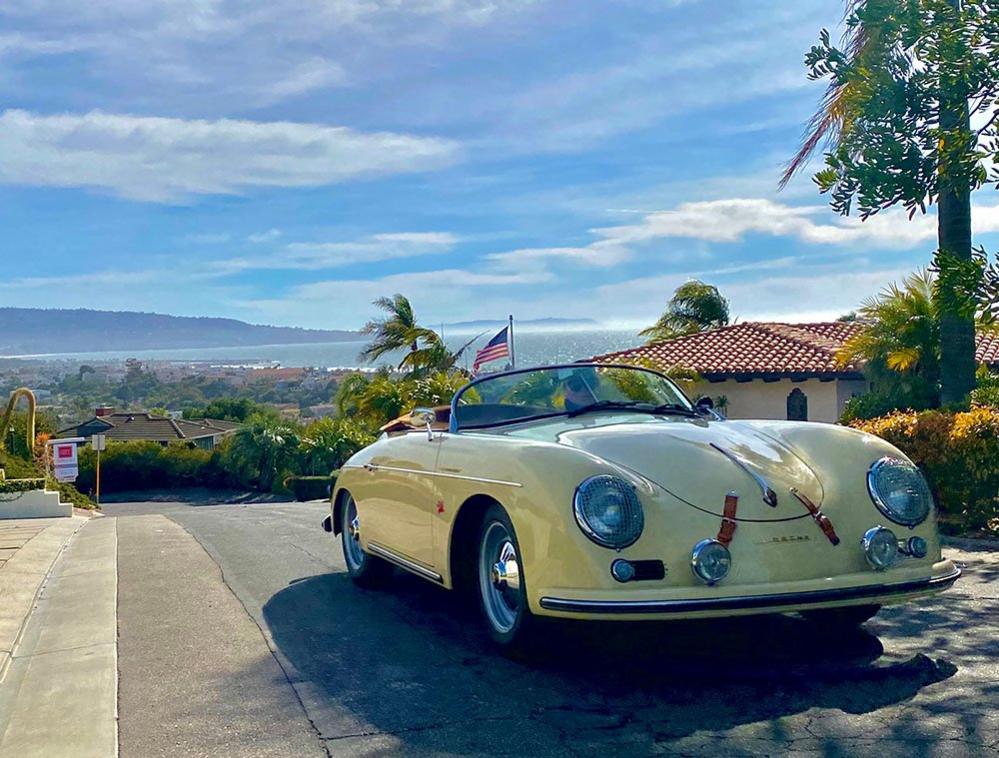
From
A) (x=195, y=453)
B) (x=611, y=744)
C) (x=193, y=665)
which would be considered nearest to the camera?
(x=611, y=744)

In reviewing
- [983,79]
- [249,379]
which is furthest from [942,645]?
[249,379]

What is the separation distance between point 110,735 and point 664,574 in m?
2.36

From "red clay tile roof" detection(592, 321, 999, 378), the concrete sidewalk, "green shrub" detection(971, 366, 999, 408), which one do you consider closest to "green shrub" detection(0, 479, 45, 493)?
the concrete sidewalk

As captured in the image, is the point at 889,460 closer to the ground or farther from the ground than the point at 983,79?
closer to the ground

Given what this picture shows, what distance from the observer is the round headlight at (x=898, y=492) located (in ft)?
15.1

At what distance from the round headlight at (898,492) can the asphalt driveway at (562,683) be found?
0.67 meters

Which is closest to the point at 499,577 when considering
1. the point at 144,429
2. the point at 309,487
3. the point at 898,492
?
the point at 898,492

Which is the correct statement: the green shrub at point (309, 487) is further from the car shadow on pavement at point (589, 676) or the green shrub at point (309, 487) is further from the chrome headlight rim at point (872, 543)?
the chrome headlight rim at point (872, 543)

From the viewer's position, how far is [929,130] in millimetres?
7223

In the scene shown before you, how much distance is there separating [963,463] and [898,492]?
455cm

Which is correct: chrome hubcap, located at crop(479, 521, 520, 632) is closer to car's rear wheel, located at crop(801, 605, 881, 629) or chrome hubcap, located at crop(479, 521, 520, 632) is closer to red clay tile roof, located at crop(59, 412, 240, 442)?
car's rear wheel, located at crop(801, 605, 881, 629)

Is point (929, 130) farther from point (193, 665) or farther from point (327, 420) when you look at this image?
point (327, 420)

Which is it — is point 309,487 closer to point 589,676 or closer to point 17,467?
point 17,467

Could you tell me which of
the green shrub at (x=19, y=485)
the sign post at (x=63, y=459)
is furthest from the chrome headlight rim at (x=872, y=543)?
the sign post at (x=63, y=459)
